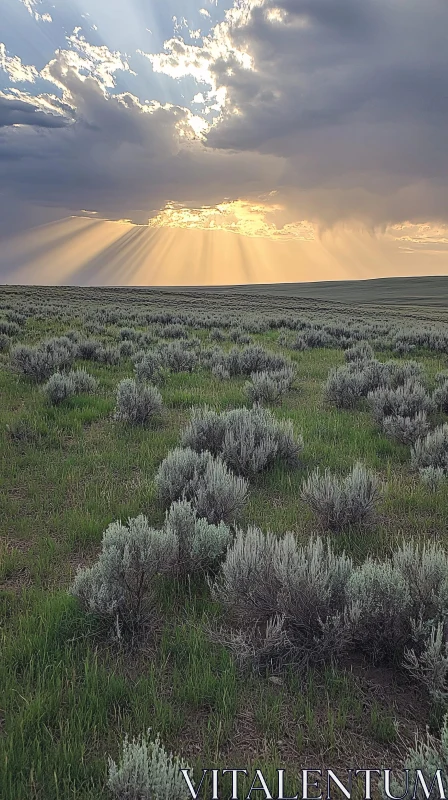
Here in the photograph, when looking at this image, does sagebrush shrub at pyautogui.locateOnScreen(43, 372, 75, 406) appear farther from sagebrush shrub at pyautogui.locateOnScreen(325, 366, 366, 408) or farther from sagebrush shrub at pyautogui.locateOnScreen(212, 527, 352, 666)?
sagebrush shrub at pyautogui.locateOnScreen(212, 527, 352, 666)

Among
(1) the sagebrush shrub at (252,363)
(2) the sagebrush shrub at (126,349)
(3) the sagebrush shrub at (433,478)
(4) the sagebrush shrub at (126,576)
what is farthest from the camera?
(2) the sagebrush shrub at (126,349)

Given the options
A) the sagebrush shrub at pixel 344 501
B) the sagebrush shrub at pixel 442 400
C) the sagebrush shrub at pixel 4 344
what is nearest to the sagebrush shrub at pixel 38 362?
the sagebrush shrub at pixel 4 344

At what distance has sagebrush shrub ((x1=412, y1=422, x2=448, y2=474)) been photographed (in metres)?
5.57

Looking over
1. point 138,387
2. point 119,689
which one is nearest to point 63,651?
point 119,689

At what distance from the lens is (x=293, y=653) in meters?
2.76

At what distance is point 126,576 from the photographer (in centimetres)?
309

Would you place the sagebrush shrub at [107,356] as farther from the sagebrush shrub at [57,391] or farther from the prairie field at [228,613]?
the prairie field at [228,613]

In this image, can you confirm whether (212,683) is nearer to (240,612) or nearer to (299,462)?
(240,612)

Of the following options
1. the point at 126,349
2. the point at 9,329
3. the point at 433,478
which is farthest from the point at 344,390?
the point at 9,329

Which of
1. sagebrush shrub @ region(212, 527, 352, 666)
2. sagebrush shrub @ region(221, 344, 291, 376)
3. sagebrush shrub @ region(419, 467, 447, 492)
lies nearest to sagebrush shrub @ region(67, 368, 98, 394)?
sagebrush shrub @ region(221, 344, 291, 376)

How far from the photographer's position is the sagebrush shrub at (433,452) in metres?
5.57

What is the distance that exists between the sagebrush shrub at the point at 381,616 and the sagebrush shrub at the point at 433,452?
2.98 metres

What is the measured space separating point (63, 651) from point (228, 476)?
2181 millimetres

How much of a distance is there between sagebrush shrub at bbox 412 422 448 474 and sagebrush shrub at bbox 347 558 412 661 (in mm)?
2983
